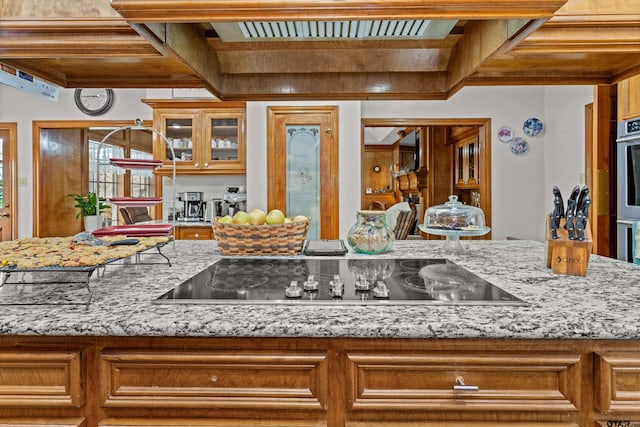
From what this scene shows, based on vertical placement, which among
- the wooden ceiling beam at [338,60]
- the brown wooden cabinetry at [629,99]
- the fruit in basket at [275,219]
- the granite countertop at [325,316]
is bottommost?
the granite countertop at [325,316]

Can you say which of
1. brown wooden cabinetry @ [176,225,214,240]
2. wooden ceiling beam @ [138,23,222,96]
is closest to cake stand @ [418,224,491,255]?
wooden ceiling beam @ [138,23,222,96]

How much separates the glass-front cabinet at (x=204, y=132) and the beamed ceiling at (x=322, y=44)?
2.49m

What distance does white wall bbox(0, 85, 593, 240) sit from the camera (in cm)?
389

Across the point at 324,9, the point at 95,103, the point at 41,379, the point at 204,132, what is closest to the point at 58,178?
A: the point at 95,103

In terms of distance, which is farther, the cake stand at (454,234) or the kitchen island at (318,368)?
the cake stand at (454,234)

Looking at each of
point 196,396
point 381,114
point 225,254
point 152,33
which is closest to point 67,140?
point 381,114

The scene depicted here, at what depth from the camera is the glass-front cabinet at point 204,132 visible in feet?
13.3

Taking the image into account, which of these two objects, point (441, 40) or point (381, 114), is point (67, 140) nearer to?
point (381, 114)

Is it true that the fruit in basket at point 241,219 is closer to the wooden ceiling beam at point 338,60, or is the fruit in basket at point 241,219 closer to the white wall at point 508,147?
the wooden ceiling beam at point 338,60

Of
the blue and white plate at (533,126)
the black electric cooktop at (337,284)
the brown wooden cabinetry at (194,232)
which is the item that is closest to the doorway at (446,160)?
the blue and white plate at (533,126)

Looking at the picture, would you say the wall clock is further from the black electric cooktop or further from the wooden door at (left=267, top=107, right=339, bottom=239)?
the black electric cooktop

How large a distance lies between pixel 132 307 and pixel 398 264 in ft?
2.94

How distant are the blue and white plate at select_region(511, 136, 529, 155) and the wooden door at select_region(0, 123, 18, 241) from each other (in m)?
5.73

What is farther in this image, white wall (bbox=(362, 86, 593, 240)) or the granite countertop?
white wall (bbox=(362, 86, 593, 240))
